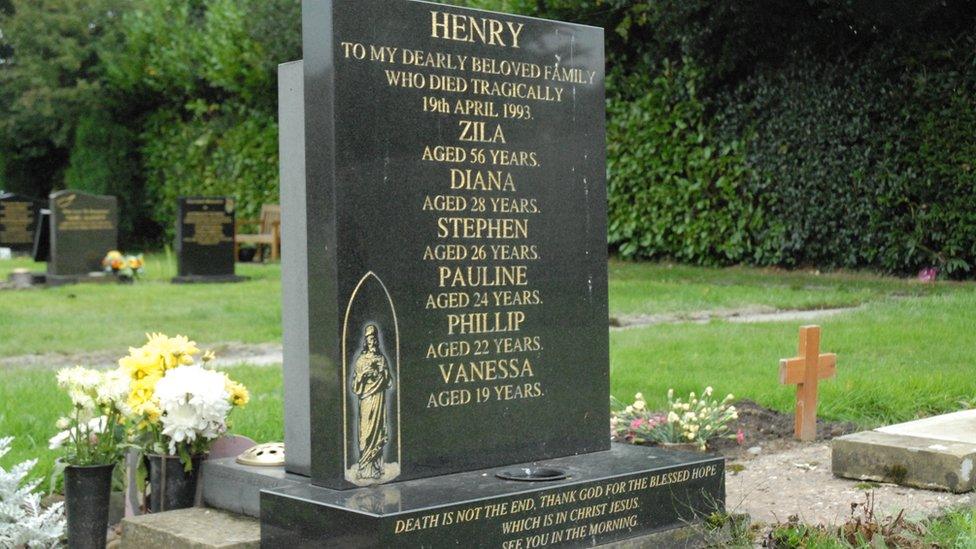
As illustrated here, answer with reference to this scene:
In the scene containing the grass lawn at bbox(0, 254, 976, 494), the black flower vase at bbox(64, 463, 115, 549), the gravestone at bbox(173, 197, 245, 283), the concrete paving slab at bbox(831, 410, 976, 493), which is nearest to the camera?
the black flower vase at bbox(64, 463, 115, 549)

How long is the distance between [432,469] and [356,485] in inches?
13.9

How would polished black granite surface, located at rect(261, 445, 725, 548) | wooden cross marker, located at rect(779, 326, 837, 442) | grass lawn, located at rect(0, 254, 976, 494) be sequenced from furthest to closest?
grass lawn, located at rect(0, 254, 976, 494) < wooden cross marker, located at rect(779, 326, 837, 442) < polished black granite surface, located at rect(261, 445, 725, 548)

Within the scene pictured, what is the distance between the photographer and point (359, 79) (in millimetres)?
4422

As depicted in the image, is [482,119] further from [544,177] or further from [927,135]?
[927,135]

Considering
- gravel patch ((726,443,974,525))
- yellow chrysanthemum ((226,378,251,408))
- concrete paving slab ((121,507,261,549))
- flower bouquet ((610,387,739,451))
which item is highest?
yellow chrysanthemum ((226,378,251,408))

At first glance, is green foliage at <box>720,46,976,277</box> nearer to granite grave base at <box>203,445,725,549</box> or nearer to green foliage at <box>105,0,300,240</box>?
green foliage at <box>105,0,300,240</box>

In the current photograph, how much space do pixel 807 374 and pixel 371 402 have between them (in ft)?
9.51

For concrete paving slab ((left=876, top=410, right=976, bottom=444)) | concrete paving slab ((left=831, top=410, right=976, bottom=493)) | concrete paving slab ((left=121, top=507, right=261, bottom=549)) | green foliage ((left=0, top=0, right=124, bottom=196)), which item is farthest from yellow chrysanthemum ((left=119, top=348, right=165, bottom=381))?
green foliage ((left=0, top=0, right=124, bottom=196))

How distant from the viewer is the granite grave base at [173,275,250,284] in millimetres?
18297

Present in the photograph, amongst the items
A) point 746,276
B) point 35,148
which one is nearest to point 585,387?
point 746,276

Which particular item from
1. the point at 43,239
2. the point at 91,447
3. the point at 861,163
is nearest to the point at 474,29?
the point at 91,447

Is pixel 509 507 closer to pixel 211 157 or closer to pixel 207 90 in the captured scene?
pixel 211 157

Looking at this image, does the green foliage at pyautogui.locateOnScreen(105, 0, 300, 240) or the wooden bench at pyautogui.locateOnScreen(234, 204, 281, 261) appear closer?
the wooden bench at pyautogui.locateOnScreen(234, 204, 281, 261)

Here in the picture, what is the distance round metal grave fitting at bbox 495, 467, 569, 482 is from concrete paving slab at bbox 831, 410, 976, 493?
1579 millimetres
